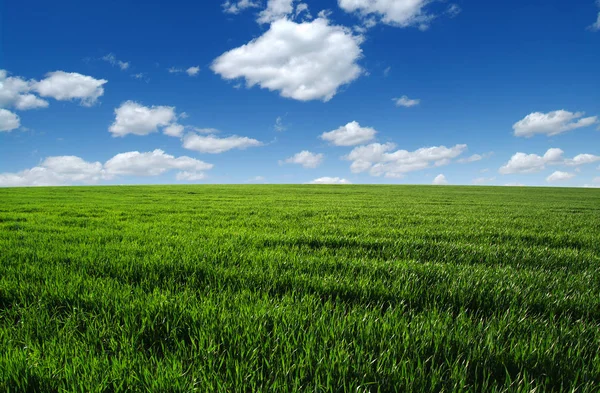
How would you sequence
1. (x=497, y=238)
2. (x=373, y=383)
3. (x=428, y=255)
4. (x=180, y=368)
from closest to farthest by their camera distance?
(x=373, y=383) → (x=180, y=368) → (x=428, y=255) → (x=497, y=238)

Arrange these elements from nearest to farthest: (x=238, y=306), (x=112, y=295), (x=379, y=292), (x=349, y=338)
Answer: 1. (x=349, y=338)
2. (x=238, y=306)
3. (x=112, y=295)
4. (x=379, y=292)

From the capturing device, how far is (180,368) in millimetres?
2023

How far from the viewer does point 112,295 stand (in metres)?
3.28

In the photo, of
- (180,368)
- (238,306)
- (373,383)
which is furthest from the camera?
(238,306)

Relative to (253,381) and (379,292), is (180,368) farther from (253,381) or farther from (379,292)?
(379,292)

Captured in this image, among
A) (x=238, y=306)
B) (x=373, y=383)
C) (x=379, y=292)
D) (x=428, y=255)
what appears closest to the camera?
(x=373, y=383)

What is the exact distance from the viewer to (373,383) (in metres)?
1.89

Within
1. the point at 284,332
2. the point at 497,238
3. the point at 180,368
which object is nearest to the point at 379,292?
the point at 284,332

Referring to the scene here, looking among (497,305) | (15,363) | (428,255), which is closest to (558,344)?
(497,305)

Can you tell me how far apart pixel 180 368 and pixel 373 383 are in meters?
1.23

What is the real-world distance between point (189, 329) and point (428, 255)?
4769 mm

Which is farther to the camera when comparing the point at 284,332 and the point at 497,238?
the point at 497,238

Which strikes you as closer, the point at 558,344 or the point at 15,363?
the point at 15,363

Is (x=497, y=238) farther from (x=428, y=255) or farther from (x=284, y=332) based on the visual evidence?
(x=284, y=332)
